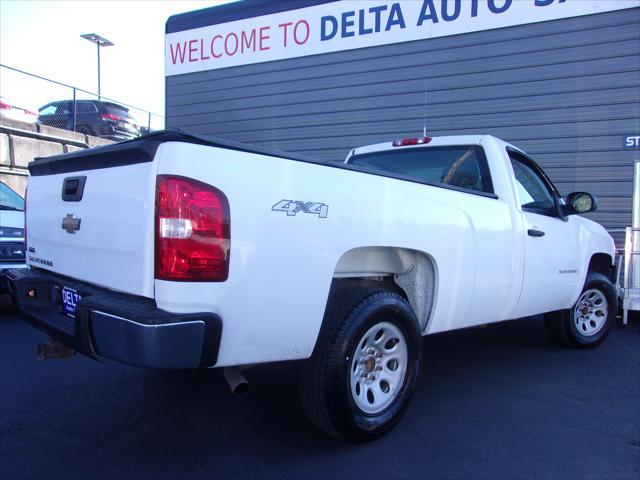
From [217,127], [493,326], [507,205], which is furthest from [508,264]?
[217,127]

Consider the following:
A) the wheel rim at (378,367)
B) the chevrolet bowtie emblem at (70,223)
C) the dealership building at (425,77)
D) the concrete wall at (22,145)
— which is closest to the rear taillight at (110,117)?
the concrete wall at (22,145)

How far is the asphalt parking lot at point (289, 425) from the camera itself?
2.71 meters

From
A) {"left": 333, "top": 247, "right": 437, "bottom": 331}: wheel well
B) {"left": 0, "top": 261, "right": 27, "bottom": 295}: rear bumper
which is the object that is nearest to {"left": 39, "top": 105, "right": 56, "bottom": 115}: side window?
{"left": 0, "top": 261, "right": 27, "bottom": 295}: rear bumper

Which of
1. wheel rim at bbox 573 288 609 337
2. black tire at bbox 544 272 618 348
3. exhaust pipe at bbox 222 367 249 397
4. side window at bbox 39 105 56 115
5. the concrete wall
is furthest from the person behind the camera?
side window at bbox 39 105 56 115

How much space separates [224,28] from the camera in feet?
36.3

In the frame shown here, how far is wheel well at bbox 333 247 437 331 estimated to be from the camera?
9.92 feet

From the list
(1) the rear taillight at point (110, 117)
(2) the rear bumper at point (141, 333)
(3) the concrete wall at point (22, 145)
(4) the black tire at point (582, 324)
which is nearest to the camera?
(2) the rear bumper at point (141, 333)

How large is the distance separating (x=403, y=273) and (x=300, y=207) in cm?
118

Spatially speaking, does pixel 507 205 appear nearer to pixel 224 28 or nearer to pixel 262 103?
pixel 262 103

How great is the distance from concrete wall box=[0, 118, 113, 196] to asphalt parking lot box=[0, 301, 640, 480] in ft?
28.1

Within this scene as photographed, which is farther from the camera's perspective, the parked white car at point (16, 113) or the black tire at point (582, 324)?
the parked white car at point (16, 113)

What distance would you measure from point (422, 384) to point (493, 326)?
266 cm

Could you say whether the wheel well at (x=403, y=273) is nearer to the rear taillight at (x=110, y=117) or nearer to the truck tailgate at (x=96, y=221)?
the truck tailgate at (x=96, y=221)

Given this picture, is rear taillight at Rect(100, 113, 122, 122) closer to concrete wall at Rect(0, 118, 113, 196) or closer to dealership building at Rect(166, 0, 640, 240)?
concrete wall at Rect(0, 118, 113, 196)
